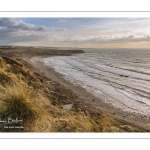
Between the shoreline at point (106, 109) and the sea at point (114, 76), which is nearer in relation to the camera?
the shoreline at point (106, 109)

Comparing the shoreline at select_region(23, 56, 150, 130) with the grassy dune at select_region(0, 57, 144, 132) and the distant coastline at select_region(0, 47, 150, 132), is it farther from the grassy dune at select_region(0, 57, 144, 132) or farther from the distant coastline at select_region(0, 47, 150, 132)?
the grassy dune at select_region(0, 57, 144, 132)

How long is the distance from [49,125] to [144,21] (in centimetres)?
332

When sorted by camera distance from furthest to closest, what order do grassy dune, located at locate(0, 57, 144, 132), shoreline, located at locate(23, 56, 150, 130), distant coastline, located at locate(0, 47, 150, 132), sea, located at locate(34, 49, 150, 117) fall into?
sea, located at locate(34, 49, 150, 117) → shoreline, located at locate(23, 56, 150, 130) → distant coastline, located at locate(0, 47, 150, 132) → grassy dune, located at locate(0, 57, 144, 132)

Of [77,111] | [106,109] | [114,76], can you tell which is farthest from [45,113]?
[114,76]

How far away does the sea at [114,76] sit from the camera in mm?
7496

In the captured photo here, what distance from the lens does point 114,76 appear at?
36.3 ft

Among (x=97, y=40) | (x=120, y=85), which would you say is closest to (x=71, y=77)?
(x=120, y=85)

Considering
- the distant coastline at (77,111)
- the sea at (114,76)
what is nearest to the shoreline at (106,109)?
the distant coastline at (77,111)

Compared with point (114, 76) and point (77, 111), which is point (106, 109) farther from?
point (114, 76)

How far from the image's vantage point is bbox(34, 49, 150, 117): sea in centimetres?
750

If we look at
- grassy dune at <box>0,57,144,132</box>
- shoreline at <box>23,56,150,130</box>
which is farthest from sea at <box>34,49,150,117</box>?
grassy dune at <box>0,57,144,132</box>

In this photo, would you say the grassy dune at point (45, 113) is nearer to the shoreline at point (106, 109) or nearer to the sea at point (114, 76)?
the shoreline at point (106, 109)
